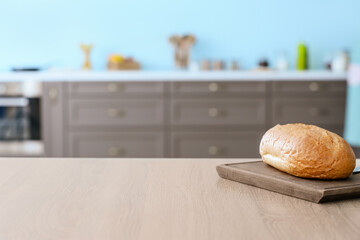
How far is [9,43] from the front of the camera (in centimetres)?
434

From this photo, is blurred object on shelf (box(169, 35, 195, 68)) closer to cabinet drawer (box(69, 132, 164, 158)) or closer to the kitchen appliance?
cabinet drawer (box(69, 132, 164, 158))

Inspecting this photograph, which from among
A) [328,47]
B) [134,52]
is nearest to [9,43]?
[134,52]

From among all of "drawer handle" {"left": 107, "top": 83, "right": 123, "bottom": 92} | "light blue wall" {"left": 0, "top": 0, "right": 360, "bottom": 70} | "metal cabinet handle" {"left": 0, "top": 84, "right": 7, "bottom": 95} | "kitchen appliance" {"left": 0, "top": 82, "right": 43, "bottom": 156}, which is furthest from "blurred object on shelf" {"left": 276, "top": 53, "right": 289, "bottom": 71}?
"metal cabinet handle" {"left": 0, "top": 84, "right": 7, "bottom": 95}

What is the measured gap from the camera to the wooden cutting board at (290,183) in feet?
2.51

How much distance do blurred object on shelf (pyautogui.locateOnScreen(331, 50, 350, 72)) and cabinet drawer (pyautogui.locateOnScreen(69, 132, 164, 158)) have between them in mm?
1422

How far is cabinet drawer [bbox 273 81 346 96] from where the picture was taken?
377 centimetres

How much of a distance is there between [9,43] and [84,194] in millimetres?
3815

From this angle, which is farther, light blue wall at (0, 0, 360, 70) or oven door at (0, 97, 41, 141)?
light blue wall at (0, 0, 360, 70)

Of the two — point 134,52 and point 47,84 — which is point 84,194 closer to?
point 47,84

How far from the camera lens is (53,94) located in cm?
383

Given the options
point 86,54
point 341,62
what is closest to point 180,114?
point 86,54

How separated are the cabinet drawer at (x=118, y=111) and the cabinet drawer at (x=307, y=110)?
2.79 feet

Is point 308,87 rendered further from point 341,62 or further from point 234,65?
point 234,65

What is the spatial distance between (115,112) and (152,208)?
3.12 m
